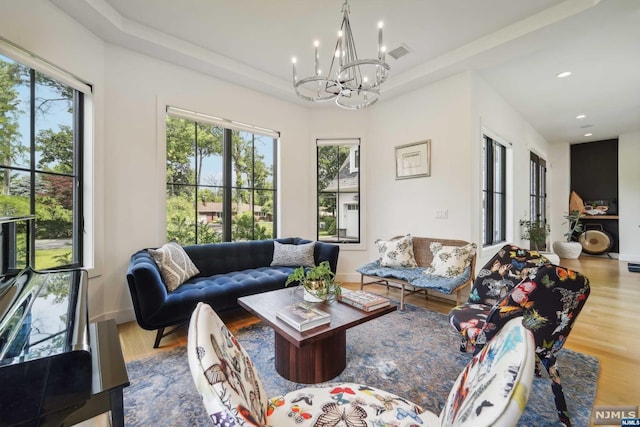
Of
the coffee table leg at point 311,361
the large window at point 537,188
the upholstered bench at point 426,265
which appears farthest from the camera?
the large window at point 537,188

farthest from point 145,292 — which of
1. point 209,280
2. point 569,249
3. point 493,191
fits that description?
point 569,249

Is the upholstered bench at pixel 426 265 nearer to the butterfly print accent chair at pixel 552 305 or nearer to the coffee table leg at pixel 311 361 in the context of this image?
the butterfly print accent chair at pixel 552 305

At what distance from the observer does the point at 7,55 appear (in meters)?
2.00

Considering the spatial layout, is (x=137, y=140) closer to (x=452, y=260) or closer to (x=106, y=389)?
(x=106, y=389)

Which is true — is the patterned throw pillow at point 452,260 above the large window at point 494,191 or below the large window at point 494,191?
below

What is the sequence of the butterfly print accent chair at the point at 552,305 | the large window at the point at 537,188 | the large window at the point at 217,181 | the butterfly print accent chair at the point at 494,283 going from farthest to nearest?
the large window at the point at 537,188
the large window at the point at 217,181
the butterfly print accent chair at the point at 494,283
the butterfly print accent chair at the point at 552,305

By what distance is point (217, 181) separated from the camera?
3.62 meters

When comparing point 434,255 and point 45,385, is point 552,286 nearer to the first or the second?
point 434,255

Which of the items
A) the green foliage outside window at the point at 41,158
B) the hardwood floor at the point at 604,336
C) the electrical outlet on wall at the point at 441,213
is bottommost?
the hardwood floor at the point at 604,336

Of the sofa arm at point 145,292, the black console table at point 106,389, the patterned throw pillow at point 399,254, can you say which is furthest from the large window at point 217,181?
the black console table at point 106,389

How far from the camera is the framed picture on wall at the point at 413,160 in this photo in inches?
145

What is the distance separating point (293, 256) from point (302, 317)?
1834 millimetres

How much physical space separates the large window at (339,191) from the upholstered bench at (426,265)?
0.89 metres

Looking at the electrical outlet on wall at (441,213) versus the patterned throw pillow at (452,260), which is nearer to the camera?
the patterned throw pillow at (452,260)
